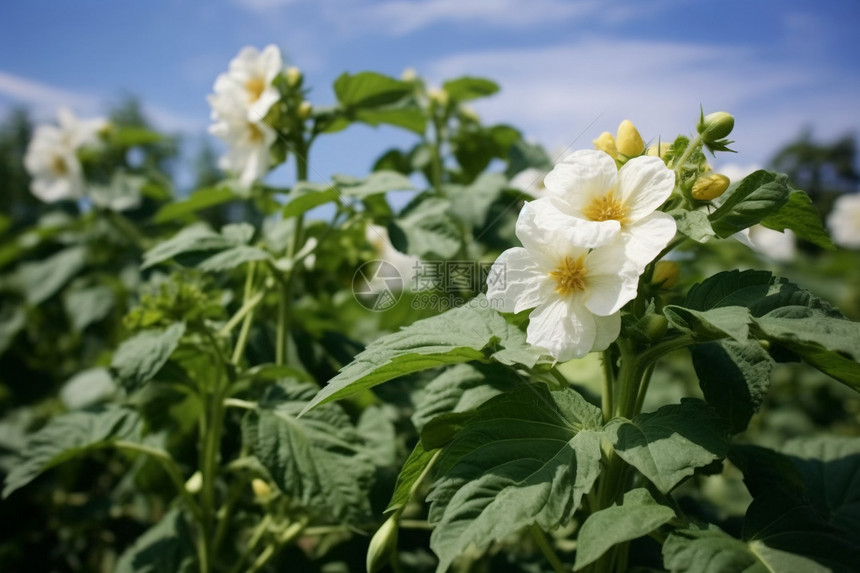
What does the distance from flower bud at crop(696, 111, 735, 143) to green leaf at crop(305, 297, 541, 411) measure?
33 centimetres

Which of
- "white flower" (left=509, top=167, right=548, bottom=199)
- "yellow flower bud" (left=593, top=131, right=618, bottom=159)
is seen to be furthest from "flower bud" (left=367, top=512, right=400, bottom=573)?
"white flower" (left=509, top=167, right=548, bottom=199)

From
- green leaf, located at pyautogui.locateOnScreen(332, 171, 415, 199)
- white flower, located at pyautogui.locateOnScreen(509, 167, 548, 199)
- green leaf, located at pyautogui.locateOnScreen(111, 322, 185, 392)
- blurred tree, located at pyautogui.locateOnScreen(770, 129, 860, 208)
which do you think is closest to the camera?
green leaf, located at pyautogui.locateOnScreen(111, 322, 185, 392)

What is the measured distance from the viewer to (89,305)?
2059 millimetres

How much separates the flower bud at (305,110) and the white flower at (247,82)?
0.17 ft

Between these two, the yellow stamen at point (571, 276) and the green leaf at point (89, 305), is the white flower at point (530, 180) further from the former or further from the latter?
the green leaf at point (89, 305)

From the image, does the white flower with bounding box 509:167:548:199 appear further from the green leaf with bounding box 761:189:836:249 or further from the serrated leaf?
the green leaf with bounding box 761:189:836:249

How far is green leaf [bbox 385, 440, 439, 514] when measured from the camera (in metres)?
0.81

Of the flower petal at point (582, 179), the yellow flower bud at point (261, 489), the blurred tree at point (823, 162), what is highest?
the flower petal at point (582, 179)

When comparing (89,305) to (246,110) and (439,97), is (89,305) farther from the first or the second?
(439,97)

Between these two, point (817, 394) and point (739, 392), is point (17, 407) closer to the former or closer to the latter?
point (739, 392)

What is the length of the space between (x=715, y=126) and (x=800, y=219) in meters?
0.17

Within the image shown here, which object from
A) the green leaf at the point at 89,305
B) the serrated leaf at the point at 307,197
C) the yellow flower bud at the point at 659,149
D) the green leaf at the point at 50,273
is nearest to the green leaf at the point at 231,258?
the serrated leaf at the point at 307,197

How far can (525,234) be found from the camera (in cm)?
77

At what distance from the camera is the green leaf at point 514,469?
65cm
